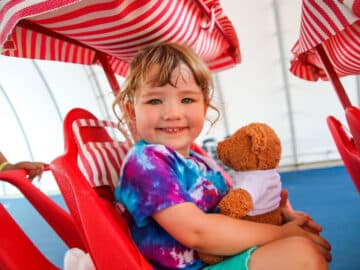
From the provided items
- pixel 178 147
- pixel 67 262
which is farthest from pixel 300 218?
pixel 67 262

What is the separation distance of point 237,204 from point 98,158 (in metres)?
0.33

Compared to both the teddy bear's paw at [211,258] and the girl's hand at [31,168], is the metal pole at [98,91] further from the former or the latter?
the teddy bear's paw at [211,258]

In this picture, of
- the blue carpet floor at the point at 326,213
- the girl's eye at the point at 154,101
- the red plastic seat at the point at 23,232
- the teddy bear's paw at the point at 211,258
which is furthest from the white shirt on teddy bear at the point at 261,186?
the blue carpet floor at the point at 326,213

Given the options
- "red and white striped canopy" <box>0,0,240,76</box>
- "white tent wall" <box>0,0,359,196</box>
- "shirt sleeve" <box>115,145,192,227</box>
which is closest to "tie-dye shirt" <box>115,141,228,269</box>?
"shirt sleeve" <box>115,145,192,227</box>

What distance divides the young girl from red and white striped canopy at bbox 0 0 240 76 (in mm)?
57

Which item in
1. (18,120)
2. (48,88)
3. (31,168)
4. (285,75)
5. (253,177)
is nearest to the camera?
(253,177)

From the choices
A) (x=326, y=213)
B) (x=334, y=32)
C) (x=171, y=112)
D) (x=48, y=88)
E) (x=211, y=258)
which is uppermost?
(x=48, y=88)

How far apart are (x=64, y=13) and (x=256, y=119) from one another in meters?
4.16

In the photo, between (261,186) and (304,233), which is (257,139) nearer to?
(261,186)

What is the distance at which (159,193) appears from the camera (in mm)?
705

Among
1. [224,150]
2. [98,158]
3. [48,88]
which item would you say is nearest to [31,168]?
[98,158]

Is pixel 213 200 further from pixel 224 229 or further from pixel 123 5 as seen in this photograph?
pixel 123 5

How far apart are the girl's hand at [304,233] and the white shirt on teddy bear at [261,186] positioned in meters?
0.05

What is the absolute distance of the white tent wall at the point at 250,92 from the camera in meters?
4.09
